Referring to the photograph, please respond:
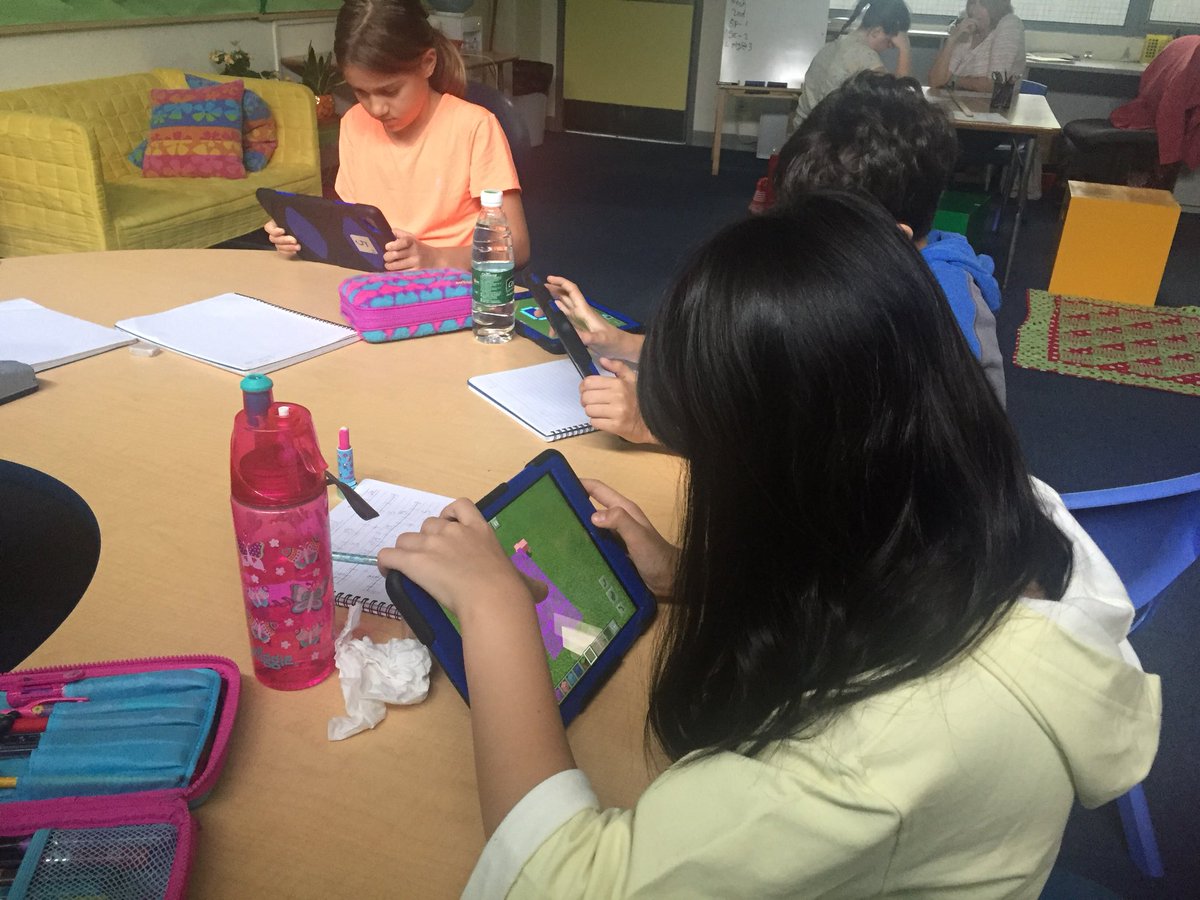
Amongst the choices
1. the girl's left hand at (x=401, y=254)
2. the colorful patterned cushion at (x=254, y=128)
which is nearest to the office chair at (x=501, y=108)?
the girl's left hand at (x=401, y=254)

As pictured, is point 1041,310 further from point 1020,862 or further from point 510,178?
point 1020,862

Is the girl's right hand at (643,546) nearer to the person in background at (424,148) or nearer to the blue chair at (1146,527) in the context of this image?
the blue chair at (1146,527)

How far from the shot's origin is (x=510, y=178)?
2.12 m

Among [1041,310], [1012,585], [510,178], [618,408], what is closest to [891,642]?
[1012,585]

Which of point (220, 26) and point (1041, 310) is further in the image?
point (220, 26)

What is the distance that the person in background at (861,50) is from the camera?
190 inches

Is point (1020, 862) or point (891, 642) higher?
point (891, 642)

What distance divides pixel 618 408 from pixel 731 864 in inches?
26.8

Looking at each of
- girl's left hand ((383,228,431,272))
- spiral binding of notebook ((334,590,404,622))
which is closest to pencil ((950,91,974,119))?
girl's left hand ((383,228,431,272))

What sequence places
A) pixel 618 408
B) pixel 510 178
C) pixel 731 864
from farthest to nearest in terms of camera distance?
pixel 510 178 < pixel 618 408 < pixel 731 864

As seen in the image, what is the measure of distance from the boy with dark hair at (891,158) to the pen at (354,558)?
2.89 ft

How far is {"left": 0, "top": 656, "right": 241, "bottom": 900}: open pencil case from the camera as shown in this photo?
0.60 metres

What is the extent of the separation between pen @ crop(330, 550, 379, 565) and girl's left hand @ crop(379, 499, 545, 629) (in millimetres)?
162

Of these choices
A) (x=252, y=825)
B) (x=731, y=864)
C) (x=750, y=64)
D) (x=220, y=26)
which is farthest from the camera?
(x=750, y=64)
